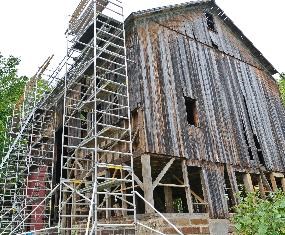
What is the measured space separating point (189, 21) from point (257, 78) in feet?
20.8

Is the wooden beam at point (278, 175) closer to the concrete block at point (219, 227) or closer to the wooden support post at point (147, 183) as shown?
the concrete block at point (219, 227)

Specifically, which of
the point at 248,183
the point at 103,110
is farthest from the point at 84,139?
the point at 248,183

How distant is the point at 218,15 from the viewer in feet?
61.7

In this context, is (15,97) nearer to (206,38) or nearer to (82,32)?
(82,32)

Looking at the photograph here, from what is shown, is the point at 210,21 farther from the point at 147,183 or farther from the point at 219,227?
the point at 219,227

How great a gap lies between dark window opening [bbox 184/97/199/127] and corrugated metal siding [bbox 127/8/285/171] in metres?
0.25

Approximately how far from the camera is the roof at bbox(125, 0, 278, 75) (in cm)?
A: 1357

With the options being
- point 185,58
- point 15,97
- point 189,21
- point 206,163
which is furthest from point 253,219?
point 15,97

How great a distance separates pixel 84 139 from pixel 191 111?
5.23 m

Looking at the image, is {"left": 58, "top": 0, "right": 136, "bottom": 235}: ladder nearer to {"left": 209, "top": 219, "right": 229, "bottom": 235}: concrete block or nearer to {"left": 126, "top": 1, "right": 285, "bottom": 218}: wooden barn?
{"left": 126, "top": 1, "right": 285, "bottom": 218}: wooden barn

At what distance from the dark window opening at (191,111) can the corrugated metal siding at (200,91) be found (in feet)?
0.80

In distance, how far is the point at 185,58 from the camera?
48.3ft

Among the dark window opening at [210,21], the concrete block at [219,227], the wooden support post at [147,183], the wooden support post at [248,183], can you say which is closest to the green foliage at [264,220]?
the wooden support post at [147,183]

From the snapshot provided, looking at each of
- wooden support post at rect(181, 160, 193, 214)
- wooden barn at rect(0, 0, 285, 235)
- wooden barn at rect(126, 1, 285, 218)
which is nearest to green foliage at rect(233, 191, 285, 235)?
wooden barn at rect(126, 1, 285, 218)
